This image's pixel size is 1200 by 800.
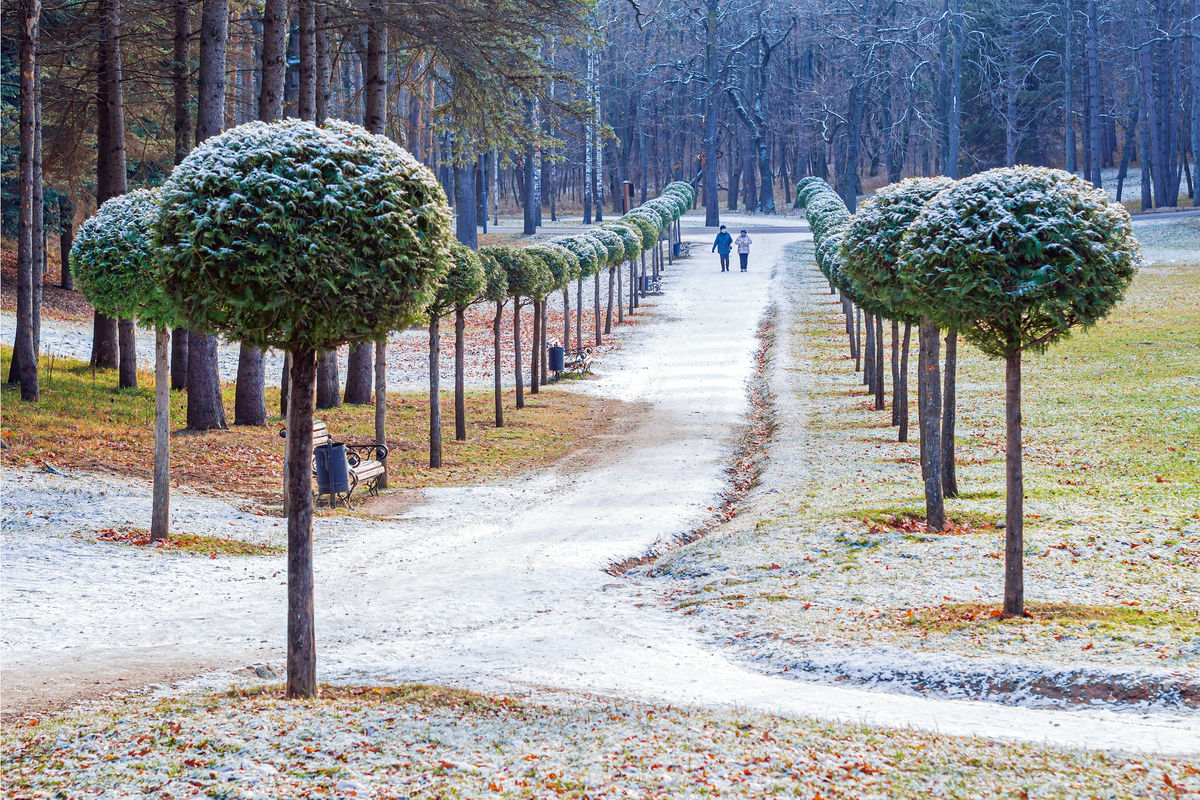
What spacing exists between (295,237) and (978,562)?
23.1 ft

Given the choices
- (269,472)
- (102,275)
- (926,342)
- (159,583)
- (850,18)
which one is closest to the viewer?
(159,583)

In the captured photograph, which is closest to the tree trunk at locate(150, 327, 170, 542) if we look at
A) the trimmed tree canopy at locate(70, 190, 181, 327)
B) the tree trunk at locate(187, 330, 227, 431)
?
the trimmed tree canopy at locate(70, 190, 181, 327)

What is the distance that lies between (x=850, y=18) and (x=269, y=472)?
6348cm

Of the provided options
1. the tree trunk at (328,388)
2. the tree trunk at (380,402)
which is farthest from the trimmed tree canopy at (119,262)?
the tree trunk at (328,388)

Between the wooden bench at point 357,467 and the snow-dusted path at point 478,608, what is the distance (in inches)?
34.4

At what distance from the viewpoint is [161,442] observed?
11820mm

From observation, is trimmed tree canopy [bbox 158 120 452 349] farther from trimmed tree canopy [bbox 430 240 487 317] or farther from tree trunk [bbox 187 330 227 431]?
tree trunk [bbox 187 330 227 431]

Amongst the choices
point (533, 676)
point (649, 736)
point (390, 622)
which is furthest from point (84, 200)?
point (649, 736)

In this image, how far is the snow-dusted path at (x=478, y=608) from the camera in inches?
286

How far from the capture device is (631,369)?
97.0 ft

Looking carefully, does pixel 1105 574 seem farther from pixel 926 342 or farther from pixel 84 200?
pixel 84 200

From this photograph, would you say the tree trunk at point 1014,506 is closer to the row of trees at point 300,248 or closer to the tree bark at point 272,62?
the row of trees at point 300,248

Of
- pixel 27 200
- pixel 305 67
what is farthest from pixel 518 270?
pixel 27 200

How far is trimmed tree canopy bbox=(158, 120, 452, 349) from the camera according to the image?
644 centimetres
